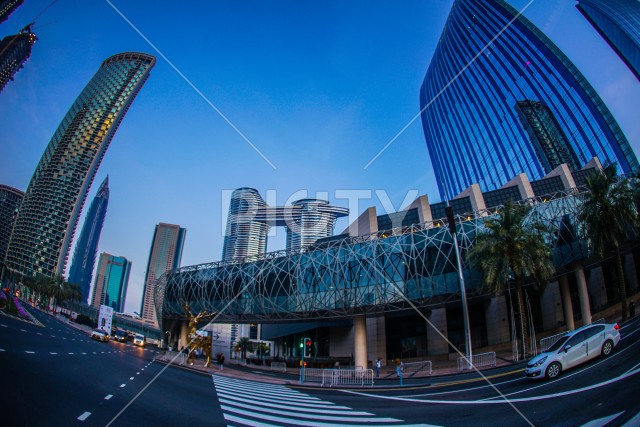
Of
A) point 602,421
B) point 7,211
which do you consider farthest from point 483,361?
point 7,211

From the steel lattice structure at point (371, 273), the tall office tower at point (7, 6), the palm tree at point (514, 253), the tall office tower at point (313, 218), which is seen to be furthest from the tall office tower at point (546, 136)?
the tall office tower at point (7, 6)

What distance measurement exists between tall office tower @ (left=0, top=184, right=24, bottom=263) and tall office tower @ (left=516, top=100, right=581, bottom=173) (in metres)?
95.2

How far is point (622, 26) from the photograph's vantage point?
223 feet

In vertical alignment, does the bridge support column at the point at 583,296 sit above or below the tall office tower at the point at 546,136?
below

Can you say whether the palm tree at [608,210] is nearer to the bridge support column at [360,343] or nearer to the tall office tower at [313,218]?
the bridge support column at [360,343]

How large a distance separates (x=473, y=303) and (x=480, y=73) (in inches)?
3514

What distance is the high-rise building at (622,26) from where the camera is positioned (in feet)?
216

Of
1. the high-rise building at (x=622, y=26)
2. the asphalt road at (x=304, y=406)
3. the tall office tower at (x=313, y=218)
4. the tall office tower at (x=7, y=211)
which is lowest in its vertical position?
the asphalt road at (x=304, y=406)

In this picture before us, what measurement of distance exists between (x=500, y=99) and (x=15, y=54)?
4254 inches

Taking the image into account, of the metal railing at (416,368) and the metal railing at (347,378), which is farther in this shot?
the metal railing at (416,368)

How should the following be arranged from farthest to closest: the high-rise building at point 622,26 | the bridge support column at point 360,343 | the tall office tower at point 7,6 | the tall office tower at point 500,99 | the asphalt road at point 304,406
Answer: the tall office tower at point 500,99
the high-rise building at point 622,26
the bridge support column at point 360,343
the tall office tower at point 7,6
the asphalt road at point 304,406

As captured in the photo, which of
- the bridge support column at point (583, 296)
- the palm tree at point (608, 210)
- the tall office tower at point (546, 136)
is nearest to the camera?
the palm tree at point (608, 210)

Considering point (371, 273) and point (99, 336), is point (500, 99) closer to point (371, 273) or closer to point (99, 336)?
point (371, 273)

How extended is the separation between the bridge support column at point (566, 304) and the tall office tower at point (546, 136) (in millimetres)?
54063
